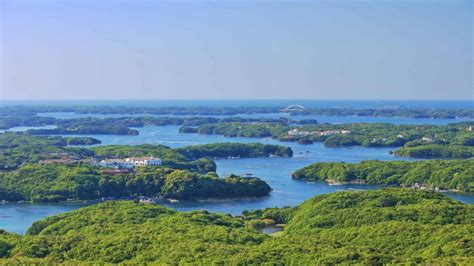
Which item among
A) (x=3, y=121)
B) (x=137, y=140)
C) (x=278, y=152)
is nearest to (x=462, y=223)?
(x=278, y=152)

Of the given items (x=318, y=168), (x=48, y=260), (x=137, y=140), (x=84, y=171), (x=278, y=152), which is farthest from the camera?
(x=137, y=140)

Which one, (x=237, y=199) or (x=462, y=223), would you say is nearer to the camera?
(x=462, y=223)

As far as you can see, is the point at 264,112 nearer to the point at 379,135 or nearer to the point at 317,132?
the point at 317,132

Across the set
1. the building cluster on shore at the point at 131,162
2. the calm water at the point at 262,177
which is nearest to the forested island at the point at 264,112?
the calm water at the point at 262,177

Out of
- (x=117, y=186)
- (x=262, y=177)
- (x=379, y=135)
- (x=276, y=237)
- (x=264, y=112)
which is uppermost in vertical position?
(x=276, y=237)

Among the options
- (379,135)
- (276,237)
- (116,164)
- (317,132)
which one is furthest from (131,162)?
(317,132)

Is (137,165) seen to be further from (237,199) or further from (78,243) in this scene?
(78,243)
